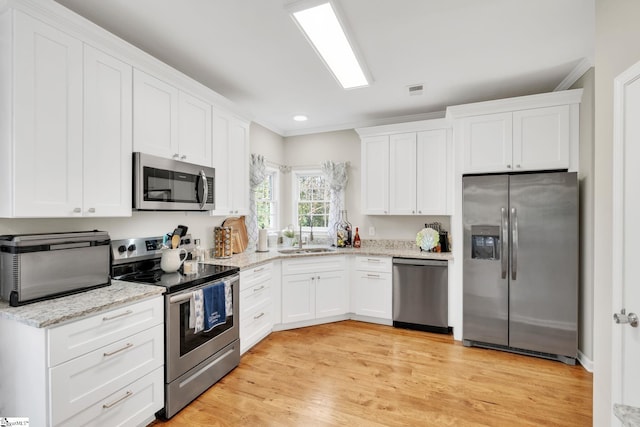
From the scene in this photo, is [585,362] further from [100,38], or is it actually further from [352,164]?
[100,38]

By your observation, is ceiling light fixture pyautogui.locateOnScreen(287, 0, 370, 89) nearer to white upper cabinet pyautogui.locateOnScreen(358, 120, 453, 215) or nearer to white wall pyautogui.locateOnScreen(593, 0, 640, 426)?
white upper cabinet pyautogui.locateOnScreen(358, 120, 453, 215)

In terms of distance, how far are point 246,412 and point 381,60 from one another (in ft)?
9.63

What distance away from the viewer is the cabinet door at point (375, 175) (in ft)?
12.8

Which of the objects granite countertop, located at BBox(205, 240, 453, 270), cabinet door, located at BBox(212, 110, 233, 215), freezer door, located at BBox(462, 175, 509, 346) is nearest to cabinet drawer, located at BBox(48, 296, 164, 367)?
granite countertop, located at BBox(205, 240, 453, 270)

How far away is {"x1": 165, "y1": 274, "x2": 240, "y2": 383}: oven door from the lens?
197 cm

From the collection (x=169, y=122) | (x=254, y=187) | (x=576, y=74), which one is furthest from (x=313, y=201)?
(x=576, y=74)

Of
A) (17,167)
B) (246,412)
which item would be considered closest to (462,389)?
(246,412)

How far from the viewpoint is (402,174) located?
12.6 feet

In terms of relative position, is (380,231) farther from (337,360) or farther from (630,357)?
(630,357)

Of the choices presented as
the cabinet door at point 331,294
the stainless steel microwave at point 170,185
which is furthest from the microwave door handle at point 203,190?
the cabinet door at point 331,294

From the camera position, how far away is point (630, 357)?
1.36 metres

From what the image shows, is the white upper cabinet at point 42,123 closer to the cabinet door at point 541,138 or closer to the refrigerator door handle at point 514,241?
the refrigerator door handle at point 514,241

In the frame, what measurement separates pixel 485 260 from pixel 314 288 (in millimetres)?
1919

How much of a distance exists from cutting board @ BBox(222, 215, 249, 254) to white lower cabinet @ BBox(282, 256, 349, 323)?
0.61 meters
